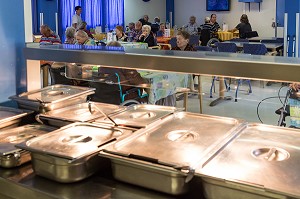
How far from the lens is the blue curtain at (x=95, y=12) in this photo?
995 centimetres

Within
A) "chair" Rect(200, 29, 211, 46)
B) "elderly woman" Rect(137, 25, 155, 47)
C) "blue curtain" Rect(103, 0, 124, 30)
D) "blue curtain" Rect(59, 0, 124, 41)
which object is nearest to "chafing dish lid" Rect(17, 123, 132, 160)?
"elderly woman" Rect(137, 25, 155, 47)

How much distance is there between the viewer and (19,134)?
1.42 metres

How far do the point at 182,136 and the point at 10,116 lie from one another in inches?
26.9

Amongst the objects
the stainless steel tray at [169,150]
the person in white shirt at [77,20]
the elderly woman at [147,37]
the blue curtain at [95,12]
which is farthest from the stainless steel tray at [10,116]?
the blue curtain at [95,12]

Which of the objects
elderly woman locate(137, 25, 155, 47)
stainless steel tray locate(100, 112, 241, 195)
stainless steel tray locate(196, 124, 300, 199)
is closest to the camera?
stainless steel tray locate(196, 124, 300, 199)

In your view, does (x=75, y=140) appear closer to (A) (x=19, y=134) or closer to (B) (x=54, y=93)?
(A) (x=19, y=134)

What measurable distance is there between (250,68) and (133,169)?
42cm

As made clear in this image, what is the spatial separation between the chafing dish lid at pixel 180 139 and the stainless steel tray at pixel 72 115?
284 millimetres

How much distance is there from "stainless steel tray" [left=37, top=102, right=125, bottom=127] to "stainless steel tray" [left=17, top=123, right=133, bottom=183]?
15 cm

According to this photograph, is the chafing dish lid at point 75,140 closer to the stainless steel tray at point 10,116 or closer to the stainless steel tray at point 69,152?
the stainless steel tray at point 69,152

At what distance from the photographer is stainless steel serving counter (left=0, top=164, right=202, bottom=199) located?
3.36 ft

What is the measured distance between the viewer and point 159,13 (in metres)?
12.9

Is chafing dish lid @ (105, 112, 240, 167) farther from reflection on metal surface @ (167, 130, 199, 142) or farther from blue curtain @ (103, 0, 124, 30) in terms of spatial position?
blue curtain @ (103, 0, 124, 30)

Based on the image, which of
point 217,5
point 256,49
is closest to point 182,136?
point 256,49
